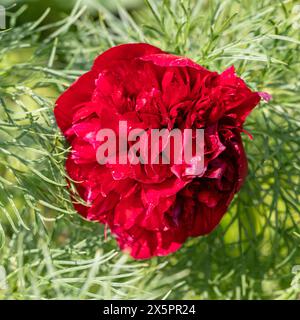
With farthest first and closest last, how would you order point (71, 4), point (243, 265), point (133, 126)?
point (71, 4), point (243, 265), point (133, 126)

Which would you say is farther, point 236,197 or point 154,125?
point 236,197

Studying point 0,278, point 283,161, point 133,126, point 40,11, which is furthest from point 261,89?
point 40,11

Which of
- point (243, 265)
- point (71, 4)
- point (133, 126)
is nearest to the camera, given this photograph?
point (133, 126)

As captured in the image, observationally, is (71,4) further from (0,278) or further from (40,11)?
(0,278)

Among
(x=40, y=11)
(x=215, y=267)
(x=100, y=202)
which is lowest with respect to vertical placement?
(x=215, y=267)
